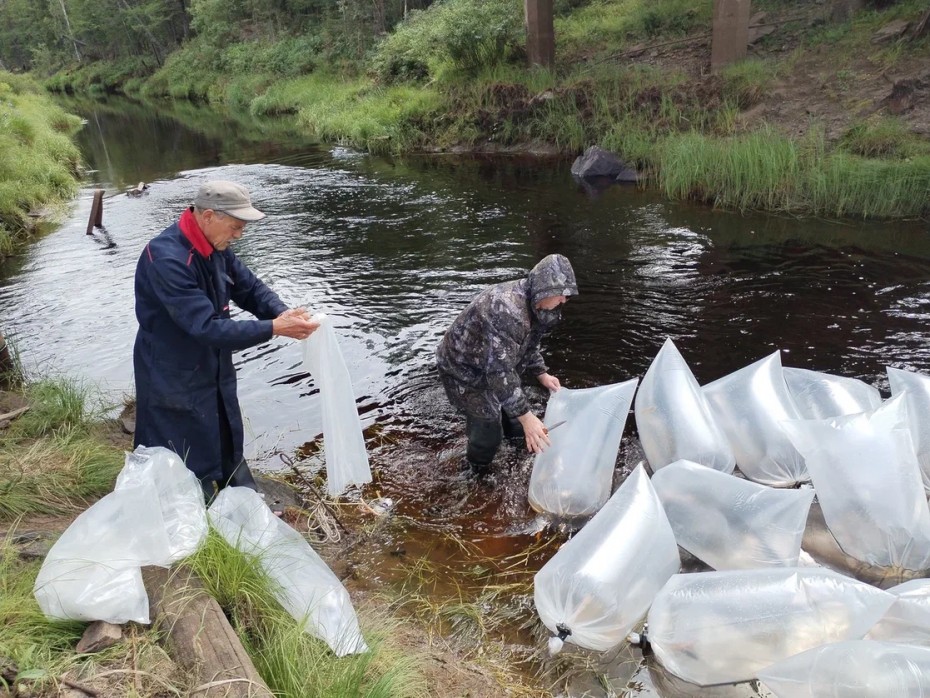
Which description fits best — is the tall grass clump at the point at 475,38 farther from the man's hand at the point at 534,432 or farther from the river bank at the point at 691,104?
the man's hand at the point at 534,432

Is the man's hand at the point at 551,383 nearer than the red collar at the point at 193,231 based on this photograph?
No

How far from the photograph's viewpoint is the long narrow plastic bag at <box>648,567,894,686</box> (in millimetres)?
2043

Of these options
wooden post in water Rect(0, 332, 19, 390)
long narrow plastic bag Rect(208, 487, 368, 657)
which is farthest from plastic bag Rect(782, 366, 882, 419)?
wooden post in water Rect(0, 332, 19, 390)

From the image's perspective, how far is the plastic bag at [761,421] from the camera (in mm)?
3207

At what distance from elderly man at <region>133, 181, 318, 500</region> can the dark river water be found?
1.07m

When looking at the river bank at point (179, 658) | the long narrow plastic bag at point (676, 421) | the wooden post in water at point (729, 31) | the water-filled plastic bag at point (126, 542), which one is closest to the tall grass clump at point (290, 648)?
the river bank at point (179, 658)

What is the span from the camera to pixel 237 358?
17.9ft

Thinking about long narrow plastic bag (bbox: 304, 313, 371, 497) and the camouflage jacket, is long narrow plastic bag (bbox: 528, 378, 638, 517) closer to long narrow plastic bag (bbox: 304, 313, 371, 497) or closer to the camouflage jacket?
the camouflage jacket

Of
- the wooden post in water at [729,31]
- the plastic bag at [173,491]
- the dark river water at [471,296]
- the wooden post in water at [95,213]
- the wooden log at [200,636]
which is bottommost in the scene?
the dark river water at [471,296]

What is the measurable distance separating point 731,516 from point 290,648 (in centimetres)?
177

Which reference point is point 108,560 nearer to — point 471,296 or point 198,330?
point 198,330

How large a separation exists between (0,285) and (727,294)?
7912mm

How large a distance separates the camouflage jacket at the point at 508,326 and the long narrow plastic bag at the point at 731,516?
77 cm

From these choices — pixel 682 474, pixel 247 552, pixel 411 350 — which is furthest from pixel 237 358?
pixel 682 474
